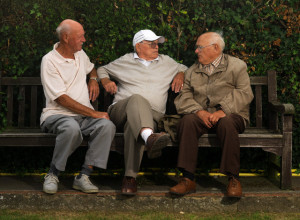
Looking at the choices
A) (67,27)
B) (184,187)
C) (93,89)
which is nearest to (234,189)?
(184,187)

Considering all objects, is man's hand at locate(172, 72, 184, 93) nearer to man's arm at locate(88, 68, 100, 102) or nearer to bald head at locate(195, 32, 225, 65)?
bald head at locate(195, 32, 225, 65)

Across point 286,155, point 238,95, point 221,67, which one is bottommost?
point 286,155

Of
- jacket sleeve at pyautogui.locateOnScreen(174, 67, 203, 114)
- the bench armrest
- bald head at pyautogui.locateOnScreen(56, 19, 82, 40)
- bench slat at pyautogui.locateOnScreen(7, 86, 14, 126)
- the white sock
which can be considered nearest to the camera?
the white sock

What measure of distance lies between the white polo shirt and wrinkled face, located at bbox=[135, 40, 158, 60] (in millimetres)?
689

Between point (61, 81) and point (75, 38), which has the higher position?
point (75, 38)

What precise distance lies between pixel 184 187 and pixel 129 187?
0.54 metres

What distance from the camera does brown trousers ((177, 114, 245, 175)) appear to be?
15.6 feet

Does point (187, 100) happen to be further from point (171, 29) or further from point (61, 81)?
point (61, 81)

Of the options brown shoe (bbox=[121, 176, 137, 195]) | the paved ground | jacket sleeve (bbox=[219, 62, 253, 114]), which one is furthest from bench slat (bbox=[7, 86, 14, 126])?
jacket sleeve (bbox=[219, 62, 253, 114])

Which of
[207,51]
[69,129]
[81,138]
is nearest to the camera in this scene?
[69,129]

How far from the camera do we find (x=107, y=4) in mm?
6059

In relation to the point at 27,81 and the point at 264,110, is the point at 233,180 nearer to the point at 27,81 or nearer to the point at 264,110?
the point at 264,110

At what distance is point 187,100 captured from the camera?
529 centimetres

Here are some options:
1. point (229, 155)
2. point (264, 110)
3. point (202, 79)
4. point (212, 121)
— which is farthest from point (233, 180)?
point (264, 110)
